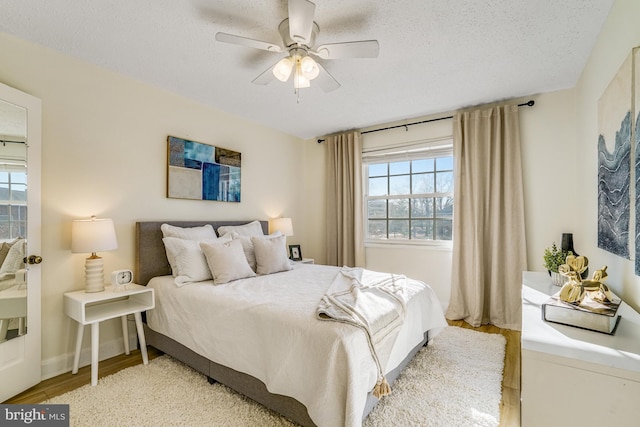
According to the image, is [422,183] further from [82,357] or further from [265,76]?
[82,357]

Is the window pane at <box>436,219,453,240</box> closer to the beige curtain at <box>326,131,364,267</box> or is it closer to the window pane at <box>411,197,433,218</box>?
the window pane at <box>411,197,433,218</box>

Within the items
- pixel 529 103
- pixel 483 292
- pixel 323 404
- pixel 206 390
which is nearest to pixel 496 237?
pixel 483 292

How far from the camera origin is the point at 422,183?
3.84 meters

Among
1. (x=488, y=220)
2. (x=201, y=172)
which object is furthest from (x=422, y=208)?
(x=201, y=172)

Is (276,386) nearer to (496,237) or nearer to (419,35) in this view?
(419,35)

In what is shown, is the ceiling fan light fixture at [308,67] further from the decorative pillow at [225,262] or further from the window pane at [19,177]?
the window pane at [19,177]

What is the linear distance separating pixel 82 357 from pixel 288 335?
1.96 metres

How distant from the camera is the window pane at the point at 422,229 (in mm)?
3766

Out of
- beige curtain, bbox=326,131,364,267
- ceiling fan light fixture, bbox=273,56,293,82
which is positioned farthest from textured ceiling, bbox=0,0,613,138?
beige curtain, bbox=326,131,364,267

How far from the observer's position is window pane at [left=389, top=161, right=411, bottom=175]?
395cm

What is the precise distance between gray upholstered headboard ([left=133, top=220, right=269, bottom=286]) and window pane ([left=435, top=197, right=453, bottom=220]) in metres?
3.17

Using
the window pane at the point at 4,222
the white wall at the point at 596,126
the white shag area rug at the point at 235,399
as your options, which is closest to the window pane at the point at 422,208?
the white wall at the point at 596,126

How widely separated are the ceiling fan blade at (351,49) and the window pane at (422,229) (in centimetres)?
246

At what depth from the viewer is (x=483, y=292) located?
3.25 m
